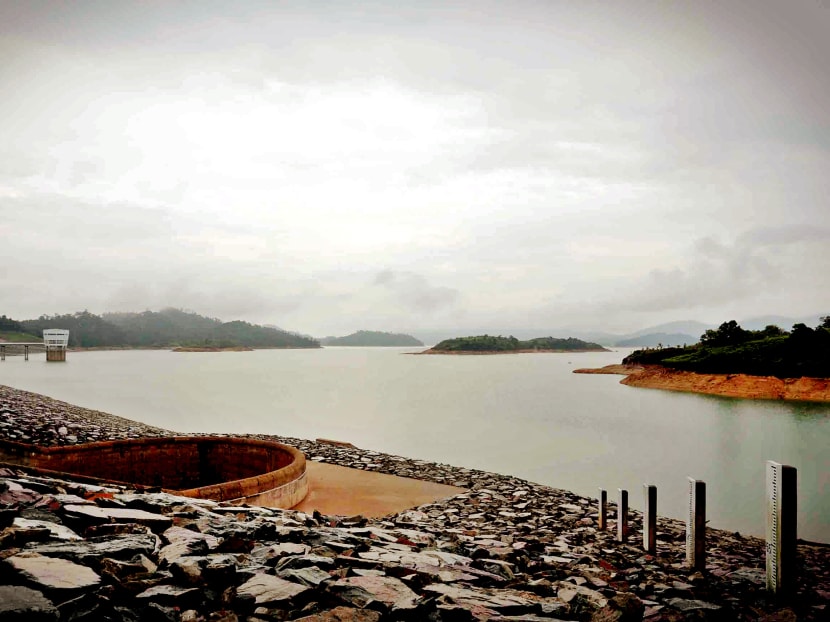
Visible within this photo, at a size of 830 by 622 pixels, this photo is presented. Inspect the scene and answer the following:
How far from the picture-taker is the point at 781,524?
189 inches

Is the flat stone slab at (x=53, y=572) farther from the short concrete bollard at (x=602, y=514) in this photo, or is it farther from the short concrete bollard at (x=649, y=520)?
the short concrete bollard at (x=602, y=514)

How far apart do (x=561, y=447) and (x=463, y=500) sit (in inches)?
508

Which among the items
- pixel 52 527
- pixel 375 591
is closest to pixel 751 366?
pixel 375 591

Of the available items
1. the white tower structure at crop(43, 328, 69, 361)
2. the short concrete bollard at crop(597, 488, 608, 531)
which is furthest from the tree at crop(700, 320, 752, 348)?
the white tower structure at crop(43, 328, 69, 361)

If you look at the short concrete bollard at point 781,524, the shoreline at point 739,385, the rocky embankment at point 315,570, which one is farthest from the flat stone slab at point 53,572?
the shoreline at point 739,385

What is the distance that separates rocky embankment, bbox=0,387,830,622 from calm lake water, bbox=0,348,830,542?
6820 mm

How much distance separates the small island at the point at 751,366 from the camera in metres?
39.1

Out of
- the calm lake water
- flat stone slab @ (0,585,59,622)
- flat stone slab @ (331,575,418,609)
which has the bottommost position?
the calm lake water

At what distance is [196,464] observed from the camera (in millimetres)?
10062

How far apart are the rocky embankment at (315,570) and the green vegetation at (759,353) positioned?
1576 inches

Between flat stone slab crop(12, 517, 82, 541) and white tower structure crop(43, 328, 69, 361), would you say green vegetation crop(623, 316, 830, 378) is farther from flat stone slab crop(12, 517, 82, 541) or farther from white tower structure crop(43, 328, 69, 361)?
white tower structure crop(43, 328, 69, 361)

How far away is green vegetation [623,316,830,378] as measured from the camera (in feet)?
129

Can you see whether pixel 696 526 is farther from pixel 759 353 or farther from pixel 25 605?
pixel 759 353

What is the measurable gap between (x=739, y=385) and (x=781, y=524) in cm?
4556
